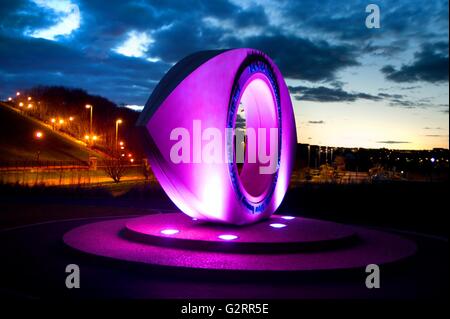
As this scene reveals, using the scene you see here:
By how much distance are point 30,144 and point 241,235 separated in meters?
83.1

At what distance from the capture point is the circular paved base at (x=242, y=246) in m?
10.6

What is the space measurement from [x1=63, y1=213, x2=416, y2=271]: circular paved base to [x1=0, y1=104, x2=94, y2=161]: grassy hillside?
68528 millimetres

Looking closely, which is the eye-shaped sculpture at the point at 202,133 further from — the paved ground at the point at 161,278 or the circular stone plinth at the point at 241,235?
the paved ground at the point at 161,278

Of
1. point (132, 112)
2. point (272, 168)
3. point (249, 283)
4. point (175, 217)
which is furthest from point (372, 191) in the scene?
point (132, 112)

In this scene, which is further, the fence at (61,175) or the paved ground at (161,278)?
the fence at (61,175)

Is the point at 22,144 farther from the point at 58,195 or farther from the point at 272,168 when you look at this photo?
the point at 272,168

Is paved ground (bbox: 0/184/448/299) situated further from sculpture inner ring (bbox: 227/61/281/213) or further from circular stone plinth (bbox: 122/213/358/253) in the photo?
sculpture inner ring (bbox: 227/61/281/213)

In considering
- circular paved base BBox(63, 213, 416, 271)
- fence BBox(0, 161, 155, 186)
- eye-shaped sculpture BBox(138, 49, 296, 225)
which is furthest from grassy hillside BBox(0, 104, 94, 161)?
eye-shaped sculpture BBox(138, 49, 296, 225)

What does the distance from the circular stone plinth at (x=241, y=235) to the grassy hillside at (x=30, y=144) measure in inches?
2685

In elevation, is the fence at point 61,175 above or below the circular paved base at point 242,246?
above

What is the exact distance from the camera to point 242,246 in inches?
460

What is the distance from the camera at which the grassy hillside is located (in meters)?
80.6

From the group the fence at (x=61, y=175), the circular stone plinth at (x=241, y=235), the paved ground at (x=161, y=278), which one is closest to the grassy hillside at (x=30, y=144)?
the fence at (x=61, y=175)

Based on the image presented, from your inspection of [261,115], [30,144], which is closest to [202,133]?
[261,115]
